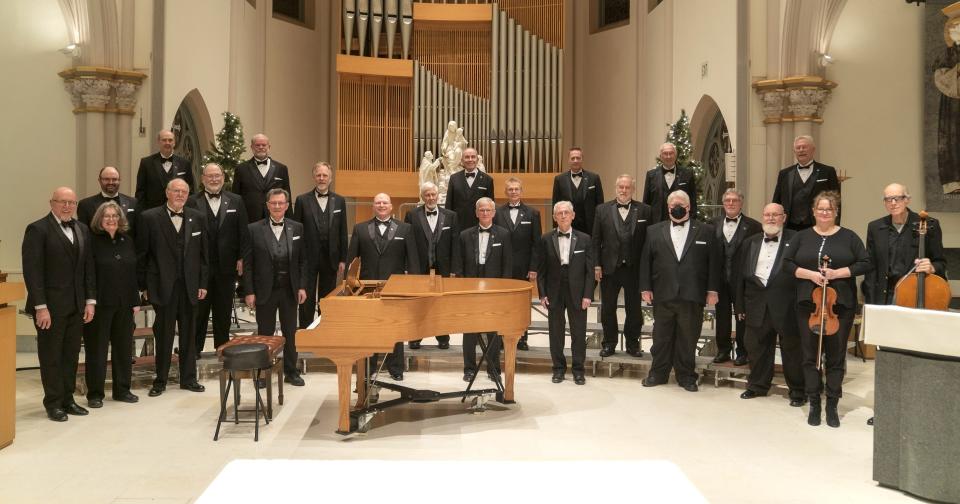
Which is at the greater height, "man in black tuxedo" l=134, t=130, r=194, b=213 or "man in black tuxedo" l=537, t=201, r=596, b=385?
"man in black tuxedo" l=134, t=130, r=194, b=213

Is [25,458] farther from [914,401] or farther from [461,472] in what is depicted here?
[914,401]

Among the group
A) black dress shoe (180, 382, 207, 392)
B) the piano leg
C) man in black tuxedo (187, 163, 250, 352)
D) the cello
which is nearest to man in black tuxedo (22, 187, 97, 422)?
black dress shoe (180, 382, 207, 392)

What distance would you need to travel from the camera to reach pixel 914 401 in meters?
3.81

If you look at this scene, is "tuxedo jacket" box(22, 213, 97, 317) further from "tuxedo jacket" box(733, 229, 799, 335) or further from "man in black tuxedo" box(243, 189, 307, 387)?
"tuxedo jacket" box(733, 229, 799, 335)

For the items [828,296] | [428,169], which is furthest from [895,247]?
[428,169]

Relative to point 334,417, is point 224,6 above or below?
above

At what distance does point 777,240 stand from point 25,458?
4.90m

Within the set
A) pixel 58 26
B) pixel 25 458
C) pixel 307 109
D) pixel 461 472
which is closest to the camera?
pixel 461 472

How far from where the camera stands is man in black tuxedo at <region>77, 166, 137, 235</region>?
6.21m

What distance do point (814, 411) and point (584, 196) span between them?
2.76m

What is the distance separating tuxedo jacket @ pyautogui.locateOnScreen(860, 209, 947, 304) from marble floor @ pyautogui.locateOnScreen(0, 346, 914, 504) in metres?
0.87

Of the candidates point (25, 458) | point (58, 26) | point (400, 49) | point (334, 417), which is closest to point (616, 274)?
point (334, 417)

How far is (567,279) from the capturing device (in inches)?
261

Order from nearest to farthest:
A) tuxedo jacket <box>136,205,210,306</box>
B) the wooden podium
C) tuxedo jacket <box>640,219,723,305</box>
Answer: the wooden podium, tuxedo jacket <box>136,205,210,306</box>, tuxedo jacket <box>640,219,723,305</box>
